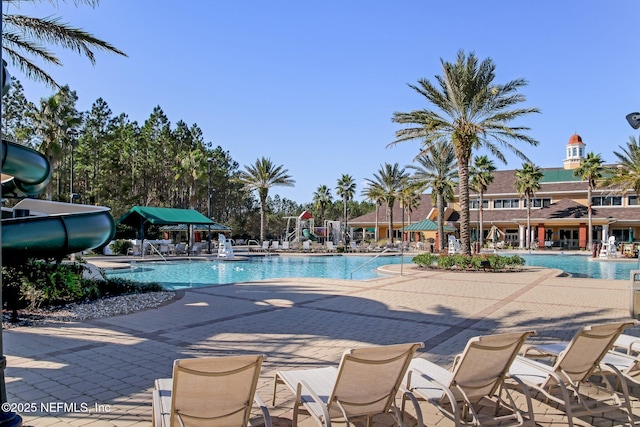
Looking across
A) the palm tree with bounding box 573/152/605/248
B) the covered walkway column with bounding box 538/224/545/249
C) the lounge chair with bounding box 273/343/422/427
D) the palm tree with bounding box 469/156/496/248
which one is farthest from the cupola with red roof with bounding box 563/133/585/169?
the lounge chair with bounding box 273/343/422/427

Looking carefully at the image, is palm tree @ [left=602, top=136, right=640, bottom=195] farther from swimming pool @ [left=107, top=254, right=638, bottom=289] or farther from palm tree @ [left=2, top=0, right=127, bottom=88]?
palm tree @ [left=2, top=0, right=127, bottom=88]

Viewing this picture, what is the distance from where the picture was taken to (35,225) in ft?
31.5

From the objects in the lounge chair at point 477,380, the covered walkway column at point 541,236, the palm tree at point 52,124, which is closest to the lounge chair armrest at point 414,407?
the lounge chair at point 477,380

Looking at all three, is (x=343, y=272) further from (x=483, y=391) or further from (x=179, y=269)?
(x=483, y=391)

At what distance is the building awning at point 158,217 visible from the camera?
2812 cm

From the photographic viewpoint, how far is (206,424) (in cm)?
302

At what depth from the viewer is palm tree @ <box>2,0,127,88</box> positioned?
32.1 ft

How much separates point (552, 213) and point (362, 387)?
148 feet

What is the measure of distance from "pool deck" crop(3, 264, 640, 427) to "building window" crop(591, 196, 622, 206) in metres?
35.3

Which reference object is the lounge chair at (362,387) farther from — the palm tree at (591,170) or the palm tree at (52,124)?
the palm tree at (591,170)

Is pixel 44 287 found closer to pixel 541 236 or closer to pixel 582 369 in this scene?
pixel 582 369

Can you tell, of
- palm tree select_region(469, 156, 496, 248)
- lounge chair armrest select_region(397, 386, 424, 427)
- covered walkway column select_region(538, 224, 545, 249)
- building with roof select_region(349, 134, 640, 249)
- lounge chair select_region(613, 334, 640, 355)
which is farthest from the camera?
covered walkway column select_region(538, 224, 545, 249)

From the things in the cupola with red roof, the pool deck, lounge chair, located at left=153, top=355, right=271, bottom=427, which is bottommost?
the pool deck

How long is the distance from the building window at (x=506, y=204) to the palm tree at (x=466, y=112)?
29630 millimetres
